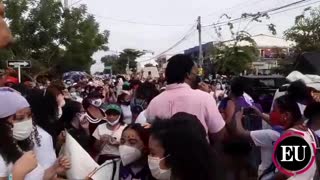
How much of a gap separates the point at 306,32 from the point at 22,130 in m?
37.6

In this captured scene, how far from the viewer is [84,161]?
425 centimetres

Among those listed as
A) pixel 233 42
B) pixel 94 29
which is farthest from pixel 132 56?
pixel 94 29

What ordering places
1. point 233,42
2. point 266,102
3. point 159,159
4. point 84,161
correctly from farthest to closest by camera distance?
point 233,42 → point 266,102 → point 84,161 → point 159,159

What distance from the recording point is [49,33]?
97.1 feet

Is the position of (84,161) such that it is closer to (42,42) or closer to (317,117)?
(317,117)

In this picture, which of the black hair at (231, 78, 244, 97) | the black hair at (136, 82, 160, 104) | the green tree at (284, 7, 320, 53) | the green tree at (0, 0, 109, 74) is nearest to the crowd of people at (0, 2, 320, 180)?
the black hair at (231, 78, 244, 97)

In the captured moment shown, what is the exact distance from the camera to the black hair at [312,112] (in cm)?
485

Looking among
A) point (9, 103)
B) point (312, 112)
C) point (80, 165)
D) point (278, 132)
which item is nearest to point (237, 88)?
point (278, 132)

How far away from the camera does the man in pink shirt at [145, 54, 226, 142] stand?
4574 millimetres

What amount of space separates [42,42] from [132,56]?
2404 inches

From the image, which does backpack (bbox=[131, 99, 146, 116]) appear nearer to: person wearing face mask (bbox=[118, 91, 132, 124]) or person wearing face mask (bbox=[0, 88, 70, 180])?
person wearing face mask (bbox=[118, 91, 132, 124])

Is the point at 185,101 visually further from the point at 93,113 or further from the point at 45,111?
the point at 93,113

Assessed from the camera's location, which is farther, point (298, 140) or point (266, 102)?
point (266, 102)

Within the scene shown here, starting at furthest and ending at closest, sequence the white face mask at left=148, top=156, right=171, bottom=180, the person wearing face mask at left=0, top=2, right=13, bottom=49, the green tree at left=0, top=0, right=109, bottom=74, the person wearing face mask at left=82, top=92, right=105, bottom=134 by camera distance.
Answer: the green tree at left=0, top=0, right=109, bottom=74 < the person wearing face mask at left=82, top=92, right=105, bottom=134 < the white face mask at left=148, top=156, right=171, bottom=180 < the person wearing face mask at left=0, top=2, right=13, bottom=49
